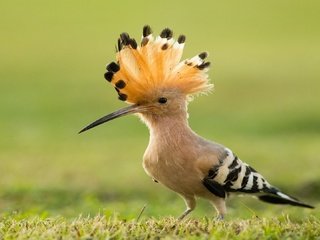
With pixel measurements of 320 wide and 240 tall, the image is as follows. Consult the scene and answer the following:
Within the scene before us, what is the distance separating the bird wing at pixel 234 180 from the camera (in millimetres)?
5301

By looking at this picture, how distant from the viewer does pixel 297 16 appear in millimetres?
31188

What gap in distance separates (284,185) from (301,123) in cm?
621

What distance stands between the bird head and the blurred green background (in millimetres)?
1123

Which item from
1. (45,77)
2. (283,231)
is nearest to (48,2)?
(45,77)

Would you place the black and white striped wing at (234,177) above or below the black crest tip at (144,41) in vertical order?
below

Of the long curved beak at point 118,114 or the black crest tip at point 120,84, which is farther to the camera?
the long curved beak at point 118,114

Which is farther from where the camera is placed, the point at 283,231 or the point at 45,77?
the point at 45,77

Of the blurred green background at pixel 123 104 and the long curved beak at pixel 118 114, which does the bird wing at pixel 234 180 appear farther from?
the blurred green background at pixel 123 104

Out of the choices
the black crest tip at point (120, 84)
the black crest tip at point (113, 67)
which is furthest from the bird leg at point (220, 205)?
the black crest tip at point (113, 67)

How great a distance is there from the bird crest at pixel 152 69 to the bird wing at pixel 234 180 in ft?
1.72


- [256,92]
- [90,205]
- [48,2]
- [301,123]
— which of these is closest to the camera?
[90,205]

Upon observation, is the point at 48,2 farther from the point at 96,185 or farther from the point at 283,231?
the point at 283,231

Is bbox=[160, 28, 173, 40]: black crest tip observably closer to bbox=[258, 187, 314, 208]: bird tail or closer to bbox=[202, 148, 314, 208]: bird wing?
bbox=[202, 148, 314, 208]: bird wing

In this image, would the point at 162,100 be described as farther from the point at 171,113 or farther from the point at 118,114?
the point at 118,114
